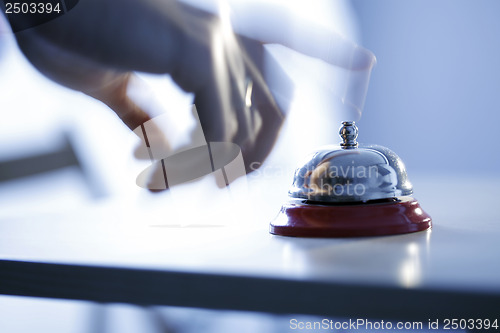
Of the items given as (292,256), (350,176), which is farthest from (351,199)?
(292,256)

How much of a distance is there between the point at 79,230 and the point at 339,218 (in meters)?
0.34

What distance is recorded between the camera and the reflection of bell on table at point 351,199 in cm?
57

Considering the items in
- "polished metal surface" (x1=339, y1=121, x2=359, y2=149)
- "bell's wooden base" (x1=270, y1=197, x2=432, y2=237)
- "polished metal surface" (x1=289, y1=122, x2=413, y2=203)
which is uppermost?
"polished metal surface" (x1=339, y1=121, x2=359, y2=149)

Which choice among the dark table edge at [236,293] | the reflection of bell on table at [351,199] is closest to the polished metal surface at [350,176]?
the reflection of bell on table at [351,199]

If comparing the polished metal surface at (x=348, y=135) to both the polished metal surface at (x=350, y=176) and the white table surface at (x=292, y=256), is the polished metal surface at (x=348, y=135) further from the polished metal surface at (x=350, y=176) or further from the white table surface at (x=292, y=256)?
the white table surface at (x=292, y=256)

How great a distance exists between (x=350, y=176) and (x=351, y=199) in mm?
23

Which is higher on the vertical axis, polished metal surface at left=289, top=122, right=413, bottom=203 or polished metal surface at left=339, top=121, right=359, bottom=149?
polished metal surface at left=339, top=121, right=359, bottom=149

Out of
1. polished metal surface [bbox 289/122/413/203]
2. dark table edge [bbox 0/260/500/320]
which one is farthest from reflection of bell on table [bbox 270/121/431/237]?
dark table edge [bbox 0/260/500/320]

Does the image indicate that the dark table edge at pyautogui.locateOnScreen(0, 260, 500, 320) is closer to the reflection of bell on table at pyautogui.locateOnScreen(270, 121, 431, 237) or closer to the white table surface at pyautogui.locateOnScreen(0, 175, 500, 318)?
the white table surface at pyautogui.locateOnScreen(0, 175, 500, 318)

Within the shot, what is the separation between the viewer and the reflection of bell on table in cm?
57

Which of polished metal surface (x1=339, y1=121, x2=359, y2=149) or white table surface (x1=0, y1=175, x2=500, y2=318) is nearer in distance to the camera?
white table surface (x1=0, y1=175, x2=500, y2=318)

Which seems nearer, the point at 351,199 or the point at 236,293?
the point at 236,293

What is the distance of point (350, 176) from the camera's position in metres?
0.59

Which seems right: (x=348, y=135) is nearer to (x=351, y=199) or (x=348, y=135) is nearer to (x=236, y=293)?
(x=351, y=199)
